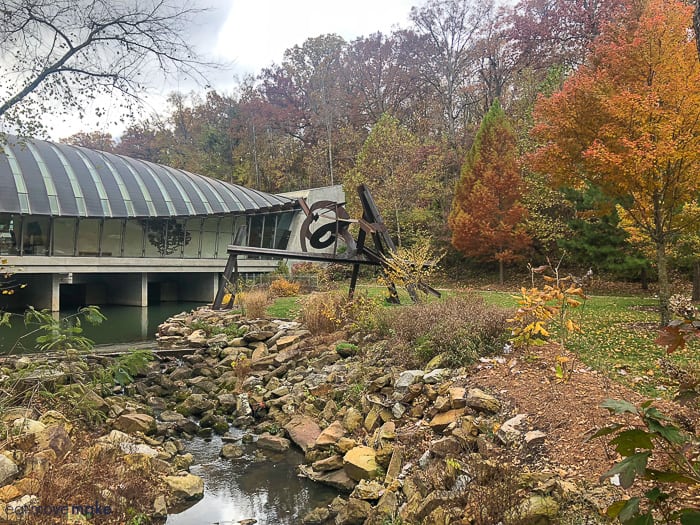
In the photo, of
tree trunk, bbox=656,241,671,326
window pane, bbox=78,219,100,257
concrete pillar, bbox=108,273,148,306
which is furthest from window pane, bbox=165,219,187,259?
tree trunk, bbox=656,241,671,326

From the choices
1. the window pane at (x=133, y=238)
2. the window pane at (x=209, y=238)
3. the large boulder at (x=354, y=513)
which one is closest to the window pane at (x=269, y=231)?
the window pane at (x=209, y=238)

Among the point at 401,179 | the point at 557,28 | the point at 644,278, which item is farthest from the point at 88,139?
the point at 644,278

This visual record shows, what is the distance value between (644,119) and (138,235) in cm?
2550

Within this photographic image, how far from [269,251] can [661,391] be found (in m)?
9.18

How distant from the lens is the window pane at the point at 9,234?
23375mm

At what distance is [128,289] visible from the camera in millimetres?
28391

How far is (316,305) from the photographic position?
11.7m

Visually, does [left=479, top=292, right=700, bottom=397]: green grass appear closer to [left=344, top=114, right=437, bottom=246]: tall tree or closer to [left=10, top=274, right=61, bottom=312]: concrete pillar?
[left=344, top=114, right=437, bottom=246]: tall tree

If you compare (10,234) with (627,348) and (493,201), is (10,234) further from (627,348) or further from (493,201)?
(627,348)

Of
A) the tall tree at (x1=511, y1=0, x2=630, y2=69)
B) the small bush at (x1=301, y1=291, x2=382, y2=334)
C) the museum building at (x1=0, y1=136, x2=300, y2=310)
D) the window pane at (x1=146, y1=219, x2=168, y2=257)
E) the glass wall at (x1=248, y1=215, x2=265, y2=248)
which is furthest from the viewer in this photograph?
the glass wall at (x1=248, y1=215, x2=265, y2=248)

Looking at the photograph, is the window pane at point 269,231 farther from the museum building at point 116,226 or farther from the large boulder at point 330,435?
the large boulder at point 330,435

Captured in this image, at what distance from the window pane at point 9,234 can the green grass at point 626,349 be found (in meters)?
23.7

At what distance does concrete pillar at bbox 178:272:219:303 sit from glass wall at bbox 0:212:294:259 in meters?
1.32

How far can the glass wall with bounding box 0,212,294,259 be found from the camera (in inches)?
949
